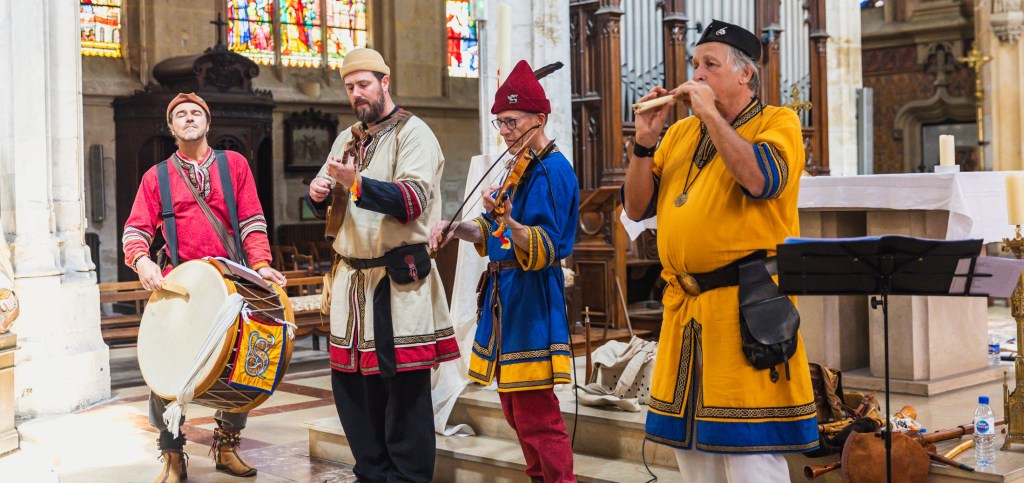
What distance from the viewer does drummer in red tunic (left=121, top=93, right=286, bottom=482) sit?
494cm

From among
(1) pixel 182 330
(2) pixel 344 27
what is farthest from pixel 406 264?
(2) pixel 344 27

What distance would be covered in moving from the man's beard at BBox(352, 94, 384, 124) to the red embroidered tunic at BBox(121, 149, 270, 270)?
0.69 m

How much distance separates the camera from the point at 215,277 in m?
4.45

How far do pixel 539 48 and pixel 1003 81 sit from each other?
341 inches

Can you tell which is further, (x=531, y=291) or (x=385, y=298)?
(x=385, y=298)

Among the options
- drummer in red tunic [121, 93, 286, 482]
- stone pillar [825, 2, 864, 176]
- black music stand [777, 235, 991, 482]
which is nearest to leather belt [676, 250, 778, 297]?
black music stand [777, 235, 991, 482]

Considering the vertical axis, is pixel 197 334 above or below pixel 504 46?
below

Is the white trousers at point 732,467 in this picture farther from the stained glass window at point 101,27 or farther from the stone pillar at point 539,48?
the stained glass window at point 101,27

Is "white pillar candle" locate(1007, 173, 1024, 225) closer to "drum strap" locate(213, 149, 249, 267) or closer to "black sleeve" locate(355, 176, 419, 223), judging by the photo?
"black sleeve" locate(355, 176, 419, 223)

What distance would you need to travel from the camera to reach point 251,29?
15789 mm

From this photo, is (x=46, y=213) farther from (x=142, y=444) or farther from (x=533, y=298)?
(x=533, y=298)

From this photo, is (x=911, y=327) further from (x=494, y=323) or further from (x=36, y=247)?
(x=36, y=247)

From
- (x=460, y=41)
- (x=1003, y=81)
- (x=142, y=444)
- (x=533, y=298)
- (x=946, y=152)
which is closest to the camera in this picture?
(x=533, y=298)

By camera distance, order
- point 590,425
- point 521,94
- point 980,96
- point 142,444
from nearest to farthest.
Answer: point 521,94
point 590,425
point 142,444
point 980,96
